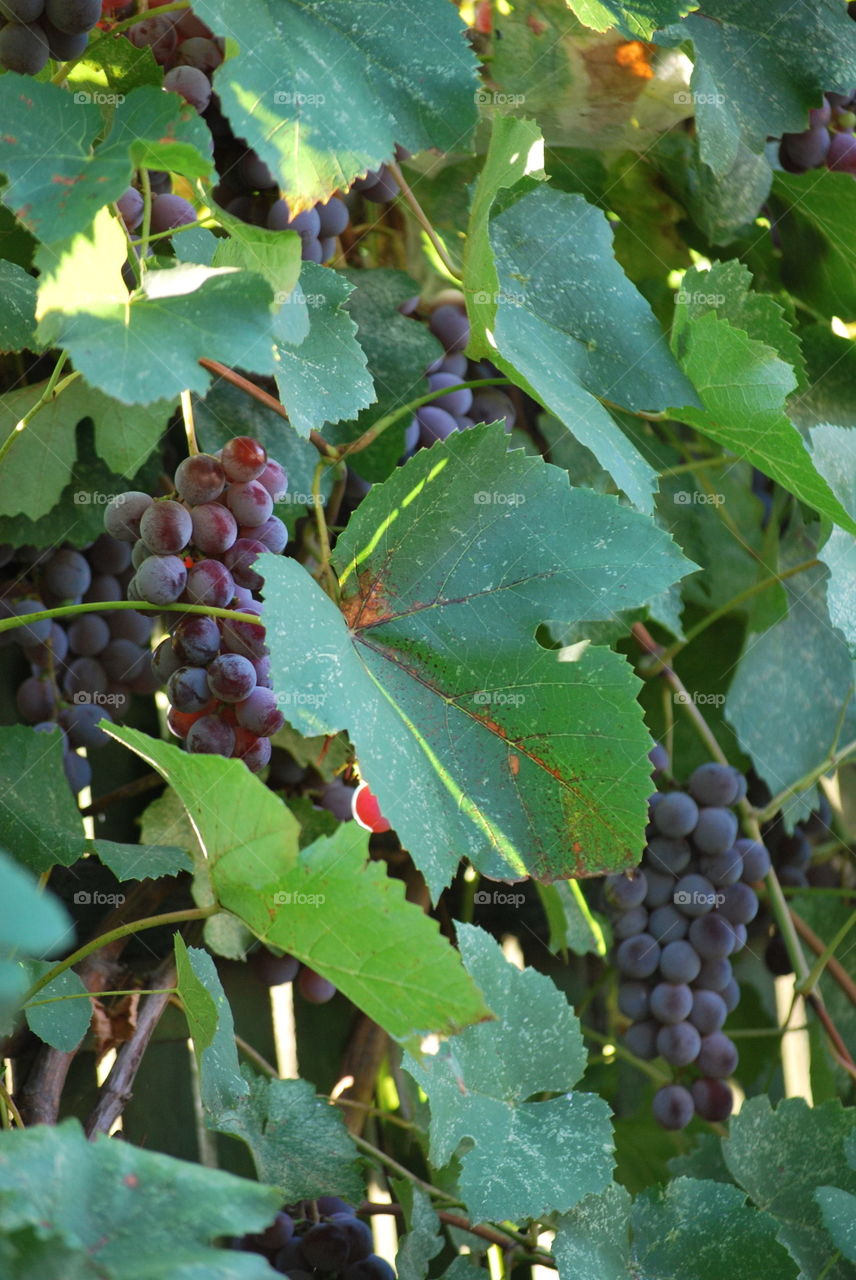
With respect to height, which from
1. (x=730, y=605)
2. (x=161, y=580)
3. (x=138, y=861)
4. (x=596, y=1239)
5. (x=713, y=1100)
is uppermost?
(x=161, y=580)

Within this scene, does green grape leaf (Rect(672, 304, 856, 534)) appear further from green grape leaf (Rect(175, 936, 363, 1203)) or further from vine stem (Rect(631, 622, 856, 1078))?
green grape leaf (Rect(175, 936, 363, 1203))

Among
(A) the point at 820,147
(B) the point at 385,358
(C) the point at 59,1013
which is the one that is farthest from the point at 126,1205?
(A) the point at 820,147

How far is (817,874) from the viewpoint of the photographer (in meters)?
1.53

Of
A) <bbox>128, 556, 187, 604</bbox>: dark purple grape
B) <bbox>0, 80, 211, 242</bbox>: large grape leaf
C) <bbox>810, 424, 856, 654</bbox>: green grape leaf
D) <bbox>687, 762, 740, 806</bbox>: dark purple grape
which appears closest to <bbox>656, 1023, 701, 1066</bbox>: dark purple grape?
<bbox>687, 762, 740, 806</bbox>: dark purple grape

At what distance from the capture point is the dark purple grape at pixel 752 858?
50.5 inches

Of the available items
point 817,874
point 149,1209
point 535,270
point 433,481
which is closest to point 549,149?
point 535,270

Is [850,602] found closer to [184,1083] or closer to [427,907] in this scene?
[427,907]

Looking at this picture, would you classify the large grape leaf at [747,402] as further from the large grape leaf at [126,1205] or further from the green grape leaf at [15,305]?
the large grape leaf at [126,1205]

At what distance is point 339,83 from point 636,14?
336 millimetres

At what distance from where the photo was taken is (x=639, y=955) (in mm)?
1247

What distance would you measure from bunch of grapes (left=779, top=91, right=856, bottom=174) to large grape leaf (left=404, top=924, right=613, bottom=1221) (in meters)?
0.86

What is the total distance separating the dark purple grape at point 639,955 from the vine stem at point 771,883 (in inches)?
6.3

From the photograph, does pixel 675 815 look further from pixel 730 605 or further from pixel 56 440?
pixel 56 440

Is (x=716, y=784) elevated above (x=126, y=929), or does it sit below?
below
